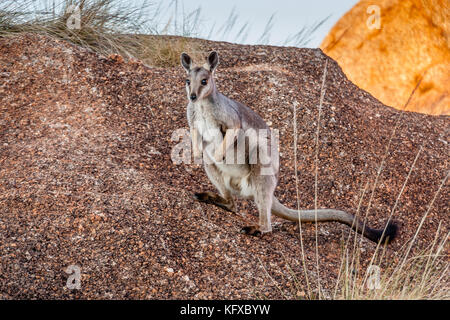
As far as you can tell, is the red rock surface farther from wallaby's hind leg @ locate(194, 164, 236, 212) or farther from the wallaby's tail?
the wallaby's tail

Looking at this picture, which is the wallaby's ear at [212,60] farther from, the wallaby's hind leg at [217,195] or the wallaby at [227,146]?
the wallaby's hind leg at [217,195]

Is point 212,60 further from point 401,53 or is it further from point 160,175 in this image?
point 401,53

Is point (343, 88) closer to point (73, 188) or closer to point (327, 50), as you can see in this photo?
point (327, 50)

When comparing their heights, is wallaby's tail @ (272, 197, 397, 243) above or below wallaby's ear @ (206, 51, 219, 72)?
below

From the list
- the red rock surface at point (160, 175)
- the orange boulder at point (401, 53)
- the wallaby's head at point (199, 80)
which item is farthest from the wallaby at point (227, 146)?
the orange boulder at point (401, 53)

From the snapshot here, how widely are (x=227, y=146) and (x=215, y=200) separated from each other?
722 millimetres

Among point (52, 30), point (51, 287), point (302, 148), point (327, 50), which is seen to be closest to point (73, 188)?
point (51, 287)

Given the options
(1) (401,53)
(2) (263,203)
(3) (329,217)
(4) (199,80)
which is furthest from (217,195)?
(1) (401,53)

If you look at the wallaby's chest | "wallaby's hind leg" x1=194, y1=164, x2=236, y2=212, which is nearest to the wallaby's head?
the wallaby's chest

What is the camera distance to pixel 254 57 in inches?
346

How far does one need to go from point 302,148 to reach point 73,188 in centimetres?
313

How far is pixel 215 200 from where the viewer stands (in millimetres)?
5621

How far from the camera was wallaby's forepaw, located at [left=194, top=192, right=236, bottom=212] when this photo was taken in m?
5.57

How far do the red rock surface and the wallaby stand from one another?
295 mm
